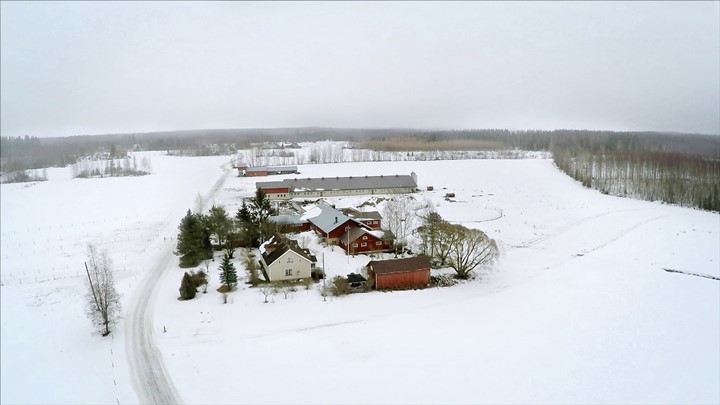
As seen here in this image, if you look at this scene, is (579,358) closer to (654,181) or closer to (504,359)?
(504,359)

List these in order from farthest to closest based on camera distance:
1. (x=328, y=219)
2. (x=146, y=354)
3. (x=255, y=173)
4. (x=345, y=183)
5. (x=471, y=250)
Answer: (x=255, y=173)
(x=345, y=183)
(x=328, y=219)
(x=471, y=250)
(x=146, y=354)

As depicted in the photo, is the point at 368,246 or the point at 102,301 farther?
the point at 368,246

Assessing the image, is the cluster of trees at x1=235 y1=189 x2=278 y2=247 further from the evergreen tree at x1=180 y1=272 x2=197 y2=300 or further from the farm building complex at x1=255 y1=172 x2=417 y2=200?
the farm building complex at x1=255 y1=172 x2=417 y2=200

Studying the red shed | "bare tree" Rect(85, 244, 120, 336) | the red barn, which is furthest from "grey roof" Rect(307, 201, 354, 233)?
"bare tree" Rect(85, 244, 120, 336)

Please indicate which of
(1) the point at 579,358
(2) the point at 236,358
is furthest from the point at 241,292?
(1) the point at 579,358

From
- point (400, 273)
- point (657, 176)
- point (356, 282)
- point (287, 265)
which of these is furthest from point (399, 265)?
point (657, 176)

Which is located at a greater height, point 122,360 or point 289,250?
point 289,250

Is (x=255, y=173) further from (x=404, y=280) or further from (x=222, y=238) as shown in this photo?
(x=404, y=280)
